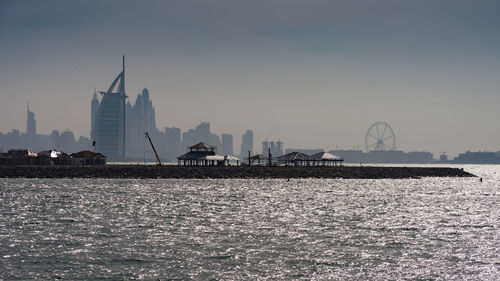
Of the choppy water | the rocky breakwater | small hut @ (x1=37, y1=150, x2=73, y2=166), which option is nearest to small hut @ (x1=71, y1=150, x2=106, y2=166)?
small hut @ (x1=37, y1=150, x2=73, y2=166)

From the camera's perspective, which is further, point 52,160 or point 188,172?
point 52,160

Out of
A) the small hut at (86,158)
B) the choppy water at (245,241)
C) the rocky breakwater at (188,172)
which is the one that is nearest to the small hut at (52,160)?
the small hut at (86,158)

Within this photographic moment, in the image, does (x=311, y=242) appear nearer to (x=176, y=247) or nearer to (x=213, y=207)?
(x=176, y=247)

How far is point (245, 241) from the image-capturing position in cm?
3669

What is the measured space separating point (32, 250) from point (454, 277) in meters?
23.5

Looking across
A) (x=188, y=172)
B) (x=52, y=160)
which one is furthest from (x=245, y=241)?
(x=52, y=160)

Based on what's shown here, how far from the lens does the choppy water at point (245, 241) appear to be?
2767 cm

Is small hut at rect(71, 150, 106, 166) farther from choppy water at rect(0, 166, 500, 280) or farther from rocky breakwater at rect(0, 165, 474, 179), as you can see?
choppy water at rect(0, 166, 500, 280)

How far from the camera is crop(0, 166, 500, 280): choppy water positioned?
27.7 m

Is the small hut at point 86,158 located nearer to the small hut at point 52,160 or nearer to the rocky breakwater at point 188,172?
the small hut at point 52,160

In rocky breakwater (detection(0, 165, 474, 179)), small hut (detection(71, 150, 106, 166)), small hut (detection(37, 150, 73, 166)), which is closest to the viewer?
rocky breakwater (detection(0, 165, 474, 179))

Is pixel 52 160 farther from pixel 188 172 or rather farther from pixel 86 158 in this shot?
pixel 188 172

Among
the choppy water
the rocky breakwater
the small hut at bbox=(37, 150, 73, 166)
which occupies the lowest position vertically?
the choppy water

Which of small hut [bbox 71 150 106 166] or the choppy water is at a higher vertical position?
small hut [bbox 71 150 106 166]
